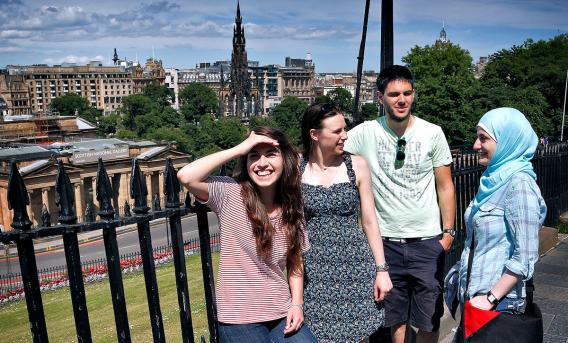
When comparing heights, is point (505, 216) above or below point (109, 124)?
above

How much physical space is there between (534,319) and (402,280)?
3.18 ft

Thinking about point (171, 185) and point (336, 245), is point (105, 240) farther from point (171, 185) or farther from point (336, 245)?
→ point (336, 245)

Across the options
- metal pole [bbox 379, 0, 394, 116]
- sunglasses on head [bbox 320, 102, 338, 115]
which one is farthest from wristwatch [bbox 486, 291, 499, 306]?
metal pole [bbox 379, 0, 394, 116]

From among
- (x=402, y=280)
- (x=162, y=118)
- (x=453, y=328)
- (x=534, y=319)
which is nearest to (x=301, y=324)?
(x=402, y=280)

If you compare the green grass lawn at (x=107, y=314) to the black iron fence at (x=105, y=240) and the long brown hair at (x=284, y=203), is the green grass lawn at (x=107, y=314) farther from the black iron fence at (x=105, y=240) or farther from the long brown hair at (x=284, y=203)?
the long brown hair at (x=284, y=203)

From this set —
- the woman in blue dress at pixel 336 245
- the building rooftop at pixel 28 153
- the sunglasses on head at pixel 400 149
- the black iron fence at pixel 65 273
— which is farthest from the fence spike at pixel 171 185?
the building rooftop at pixel 28 153

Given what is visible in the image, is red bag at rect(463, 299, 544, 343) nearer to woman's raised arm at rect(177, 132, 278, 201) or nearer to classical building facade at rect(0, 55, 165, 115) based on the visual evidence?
woman's raised arm at rect(177, 132, 278, 201)

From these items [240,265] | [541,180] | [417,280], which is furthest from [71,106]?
[240,265]

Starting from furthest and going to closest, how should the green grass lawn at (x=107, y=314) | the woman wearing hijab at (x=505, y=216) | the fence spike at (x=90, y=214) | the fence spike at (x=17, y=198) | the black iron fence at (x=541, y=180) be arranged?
the green grass lawn at (x=107, y=314) → the black iron fence at (x=541, y=180) → the woman wearing hijab at (x=505, y=216) → the fence spike at (x=90, y=214) → the fence spike at (x=17, y=198)

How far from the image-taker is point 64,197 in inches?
100

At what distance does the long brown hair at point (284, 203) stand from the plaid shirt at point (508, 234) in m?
1.02

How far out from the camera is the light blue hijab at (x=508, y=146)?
3027 mm

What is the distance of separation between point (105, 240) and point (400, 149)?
1997 millimetres

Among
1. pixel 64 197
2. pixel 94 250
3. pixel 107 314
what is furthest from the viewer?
pixel 94 250
